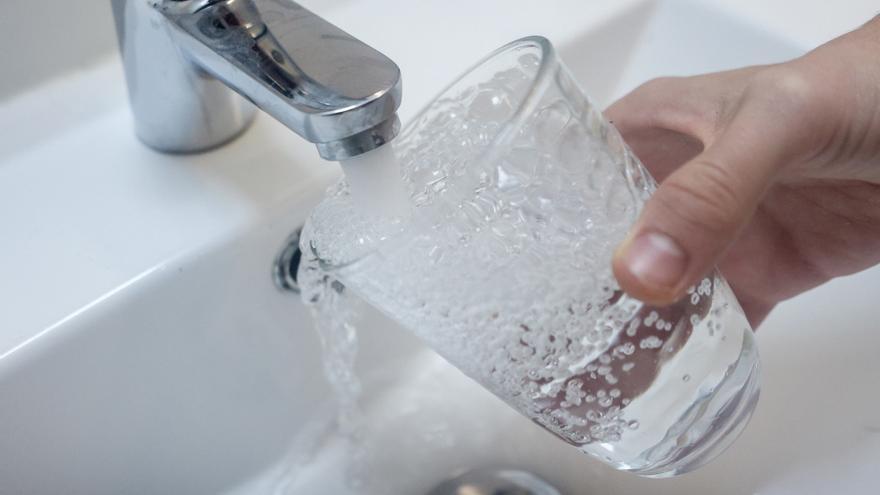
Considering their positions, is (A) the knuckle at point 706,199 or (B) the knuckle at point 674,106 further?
(B) the knuckle at point 674,106

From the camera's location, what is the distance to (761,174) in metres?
0.29

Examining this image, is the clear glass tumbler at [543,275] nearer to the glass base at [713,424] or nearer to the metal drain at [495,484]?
the glass base at [713,424]

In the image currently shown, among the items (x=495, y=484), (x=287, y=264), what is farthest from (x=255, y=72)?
(x=495, y=484)

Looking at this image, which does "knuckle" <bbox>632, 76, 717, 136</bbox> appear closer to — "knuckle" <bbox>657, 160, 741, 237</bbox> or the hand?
the hand

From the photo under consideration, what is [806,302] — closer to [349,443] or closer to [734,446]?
[734,446]

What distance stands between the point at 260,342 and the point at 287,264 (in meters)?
0.04

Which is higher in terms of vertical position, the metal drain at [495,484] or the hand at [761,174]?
the hand at [761,174]

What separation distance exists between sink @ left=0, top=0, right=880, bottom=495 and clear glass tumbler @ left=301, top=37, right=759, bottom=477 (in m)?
0.09

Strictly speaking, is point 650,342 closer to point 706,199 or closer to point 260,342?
point 706,199

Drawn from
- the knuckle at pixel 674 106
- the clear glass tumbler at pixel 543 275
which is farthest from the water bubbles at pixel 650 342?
the knuckle at pixel 674 106

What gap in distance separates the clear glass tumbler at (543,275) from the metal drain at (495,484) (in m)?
0.12

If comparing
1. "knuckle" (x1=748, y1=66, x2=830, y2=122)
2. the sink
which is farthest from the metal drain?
"knuckle" (x1=748, y1=66, x2=830, y2=122)

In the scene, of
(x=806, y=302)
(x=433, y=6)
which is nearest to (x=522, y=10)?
(x=433, y=6)

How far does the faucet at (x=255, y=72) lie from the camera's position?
30 centimetres
